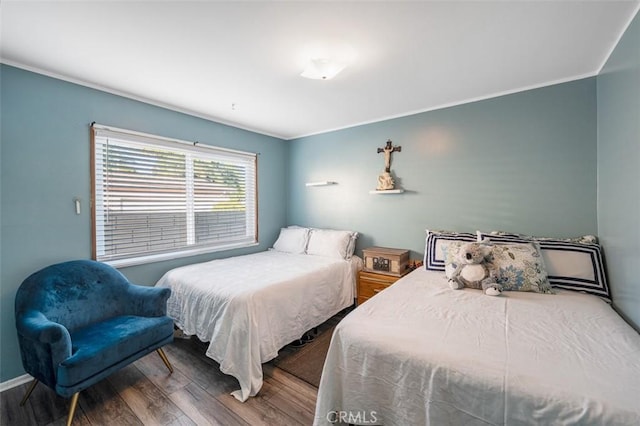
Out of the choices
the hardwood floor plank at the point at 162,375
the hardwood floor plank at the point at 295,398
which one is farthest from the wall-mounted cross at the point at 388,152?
the hardwood floor plank at the point at 162,375

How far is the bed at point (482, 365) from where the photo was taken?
3.04ft

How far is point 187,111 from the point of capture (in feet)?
9.78

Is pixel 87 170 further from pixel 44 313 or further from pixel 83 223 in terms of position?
pixel 44 313

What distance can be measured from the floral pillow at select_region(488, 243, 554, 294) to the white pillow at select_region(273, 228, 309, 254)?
88.2 inches

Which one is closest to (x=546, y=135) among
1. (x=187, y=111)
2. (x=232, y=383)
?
(x=232, y=383)

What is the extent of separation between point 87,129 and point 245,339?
2308 millimetres

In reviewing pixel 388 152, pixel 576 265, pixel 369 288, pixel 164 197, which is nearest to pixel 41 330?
pixel 164 197

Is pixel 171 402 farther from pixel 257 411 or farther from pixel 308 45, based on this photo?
pixel 308 45

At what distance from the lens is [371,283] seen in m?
2.96

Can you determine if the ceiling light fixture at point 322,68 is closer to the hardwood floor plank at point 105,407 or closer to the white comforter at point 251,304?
the white comforter at point 251,304

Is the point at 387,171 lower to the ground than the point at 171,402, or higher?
higher

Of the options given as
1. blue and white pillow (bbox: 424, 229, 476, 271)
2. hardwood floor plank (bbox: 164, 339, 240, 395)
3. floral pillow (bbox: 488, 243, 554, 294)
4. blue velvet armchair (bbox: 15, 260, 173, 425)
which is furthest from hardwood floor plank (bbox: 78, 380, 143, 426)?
floral pillow (bbox: 488, 243, 554, 294)

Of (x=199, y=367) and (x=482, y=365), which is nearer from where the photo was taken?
(x=482, y=365)

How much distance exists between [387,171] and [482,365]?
2.47 m
